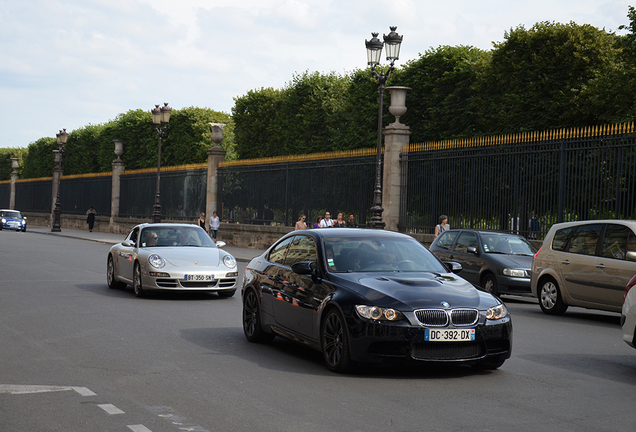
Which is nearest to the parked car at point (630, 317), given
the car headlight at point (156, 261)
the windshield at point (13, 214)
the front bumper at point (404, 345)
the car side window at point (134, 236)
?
the front bumper at point (404, 345)

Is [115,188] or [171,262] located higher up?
[115,188]

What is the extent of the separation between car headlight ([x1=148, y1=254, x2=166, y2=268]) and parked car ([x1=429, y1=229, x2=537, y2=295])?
16.9 feet

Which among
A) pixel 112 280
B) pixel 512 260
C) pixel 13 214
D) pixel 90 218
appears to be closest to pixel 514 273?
pixel 512 260

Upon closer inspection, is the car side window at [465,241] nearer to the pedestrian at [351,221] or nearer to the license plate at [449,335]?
the pedestrian at [351,221]

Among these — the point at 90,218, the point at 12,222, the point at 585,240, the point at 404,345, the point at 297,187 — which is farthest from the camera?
the point at 12,222

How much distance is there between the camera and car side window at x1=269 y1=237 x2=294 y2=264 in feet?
30.0

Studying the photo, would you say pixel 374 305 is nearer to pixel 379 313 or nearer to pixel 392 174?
pixel 379 313

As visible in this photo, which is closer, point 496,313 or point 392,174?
point 496,313

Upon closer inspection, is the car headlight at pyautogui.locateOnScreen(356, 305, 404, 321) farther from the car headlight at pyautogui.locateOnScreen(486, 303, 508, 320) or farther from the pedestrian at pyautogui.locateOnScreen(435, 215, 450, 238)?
the pedestrian at pyautogui.locateOnScreen(435, 215, 450, 238)

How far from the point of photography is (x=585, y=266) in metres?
12.7

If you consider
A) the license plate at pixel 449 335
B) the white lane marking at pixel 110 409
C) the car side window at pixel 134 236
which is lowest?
the white lane marking at pixel 110 409

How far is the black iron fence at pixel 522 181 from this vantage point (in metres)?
18.0

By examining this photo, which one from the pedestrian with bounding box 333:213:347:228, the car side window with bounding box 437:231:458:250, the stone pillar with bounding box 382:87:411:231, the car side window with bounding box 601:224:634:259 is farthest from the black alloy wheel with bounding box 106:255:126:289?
the stone pillar with bounding box 382:87:411:231

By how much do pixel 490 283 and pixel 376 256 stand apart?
333 inches
